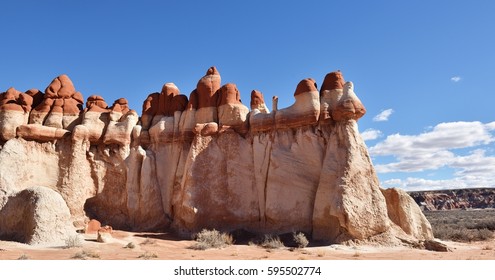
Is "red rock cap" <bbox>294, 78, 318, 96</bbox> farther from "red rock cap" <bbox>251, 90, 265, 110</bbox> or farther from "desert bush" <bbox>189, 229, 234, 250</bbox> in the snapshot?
"desert bush" <bbox>189, 229, 234, 250</bbox>

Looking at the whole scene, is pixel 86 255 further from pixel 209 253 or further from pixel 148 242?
pixel 148 242

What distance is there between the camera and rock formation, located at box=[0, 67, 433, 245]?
46.9 ft

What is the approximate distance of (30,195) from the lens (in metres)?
14.1

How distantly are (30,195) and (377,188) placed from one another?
44.1 ft

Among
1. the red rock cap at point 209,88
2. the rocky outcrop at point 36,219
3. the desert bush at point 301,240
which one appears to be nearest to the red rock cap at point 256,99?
the red rock cap at point 209,88

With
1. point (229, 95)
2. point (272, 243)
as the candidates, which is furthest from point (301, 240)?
point (229, 95)

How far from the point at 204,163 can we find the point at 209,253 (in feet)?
19.1

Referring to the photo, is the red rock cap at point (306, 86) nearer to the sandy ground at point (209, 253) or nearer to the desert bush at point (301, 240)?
the desert bush at point (301, 240)

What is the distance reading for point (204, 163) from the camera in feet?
56.9

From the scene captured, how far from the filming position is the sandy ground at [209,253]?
1088 cm

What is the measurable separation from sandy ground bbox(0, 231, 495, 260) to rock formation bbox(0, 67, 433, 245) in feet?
3.76
